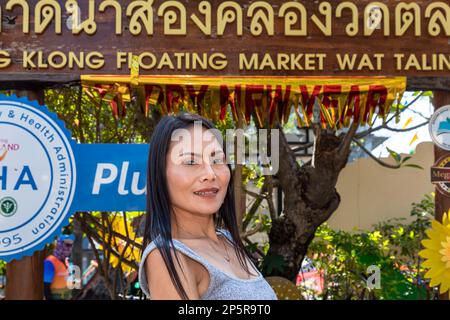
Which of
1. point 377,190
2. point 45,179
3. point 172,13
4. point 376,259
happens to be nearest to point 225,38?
point 172,13

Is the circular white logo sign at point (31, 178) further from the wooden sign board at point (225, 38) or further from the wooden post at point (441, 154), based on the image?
the wooden post at point (441, 154)

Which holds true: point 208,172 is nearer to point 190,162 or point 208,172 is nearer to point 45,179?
point 190,162

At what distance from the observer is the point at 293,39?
3584 mm

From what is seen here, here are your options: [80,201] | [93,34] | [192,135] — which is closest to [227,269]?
[192,135]

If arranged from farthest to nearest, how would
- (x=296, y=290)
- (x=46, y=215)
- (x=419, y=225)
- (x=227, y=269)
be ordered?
(x=419, y=225), (x=296, y=290), (x=46, y=215), (x=227, y=269)

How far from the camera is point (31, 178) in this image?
11.5 ft

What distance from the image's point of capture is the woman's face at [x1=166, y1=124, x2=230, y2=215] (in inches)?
63.1

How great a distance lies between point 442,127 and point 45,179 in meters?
2.63

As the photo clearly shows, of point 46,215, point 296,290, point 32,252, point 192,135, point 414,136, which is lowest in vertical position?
point 296,290

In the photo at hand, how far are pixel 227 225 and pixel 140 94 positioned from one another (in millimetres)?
1958

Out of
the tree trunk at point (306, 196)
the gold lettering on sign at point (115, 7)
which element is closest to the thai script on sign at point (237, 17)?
the gold lettering on sign at point (115, 7)

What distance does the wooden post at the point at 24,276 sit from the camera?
3.58m

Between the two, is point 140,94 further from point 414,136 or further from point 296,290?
point 414,136

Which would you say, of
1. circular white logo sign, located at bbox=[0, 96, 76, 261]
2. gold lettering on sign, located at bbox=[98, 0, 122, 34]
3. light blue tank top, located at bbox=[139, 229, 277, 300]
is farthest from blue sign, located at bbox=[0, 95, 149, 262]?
light blue tank top, located at bbox=[139, 229, 277, 300]
